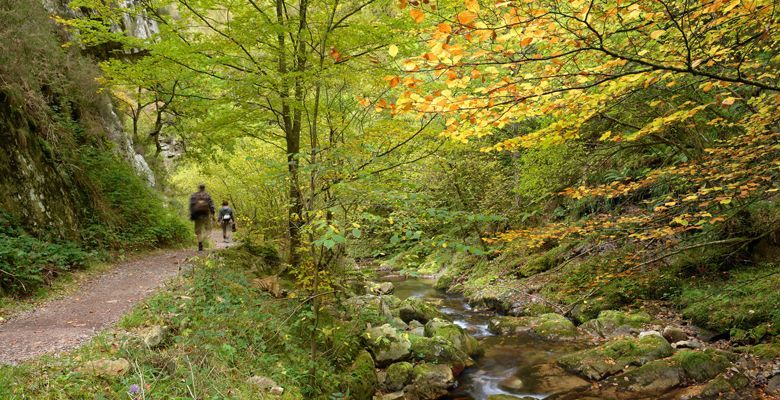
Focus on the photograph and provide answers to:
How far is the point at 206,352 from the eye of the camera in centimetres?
503

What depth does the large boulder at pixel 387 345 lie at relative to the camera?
8.38m

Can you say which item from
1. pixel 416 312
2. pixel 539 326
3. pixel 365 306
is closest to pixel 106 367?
pixel 365 306

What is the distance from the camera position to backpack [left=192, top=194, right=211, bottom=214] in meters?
11.7

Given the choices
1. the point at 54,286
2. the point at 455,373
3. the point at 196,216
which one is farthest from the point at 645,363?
the point at 196,216

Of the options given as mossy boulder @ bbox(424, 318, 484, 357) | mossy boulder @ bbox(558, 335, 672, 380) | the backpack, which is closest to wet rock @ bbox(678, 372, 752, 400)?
mossy boulder @ bbox(558, 335, 672, 380)

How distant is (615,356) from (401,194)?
5.59 m

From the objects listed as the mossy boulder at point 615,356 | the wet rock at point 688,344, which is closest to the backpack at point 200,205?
the mossy boulder at point 615,356

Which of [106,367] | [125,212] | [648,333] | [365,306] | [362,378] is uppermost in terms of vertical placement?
[125,212]

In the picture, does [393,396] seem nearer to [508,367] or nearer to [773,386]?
[508,367]

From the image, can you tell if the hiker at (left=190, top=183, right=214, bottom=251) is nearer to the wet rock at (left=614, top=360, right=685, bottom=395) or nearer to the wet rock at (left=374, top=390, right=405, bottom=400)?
the wet rock at (left=374, top=390, right=405, bottom=400)

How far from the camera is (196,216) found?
468 inches

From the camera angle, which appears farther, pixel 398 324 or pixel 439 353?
pixel 398 324

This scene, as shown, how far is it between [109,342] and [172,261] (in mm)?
5962

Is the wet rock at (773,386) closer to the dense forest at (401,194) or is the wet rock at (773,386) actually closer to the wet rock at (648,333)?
the dense forest at (401,194)
